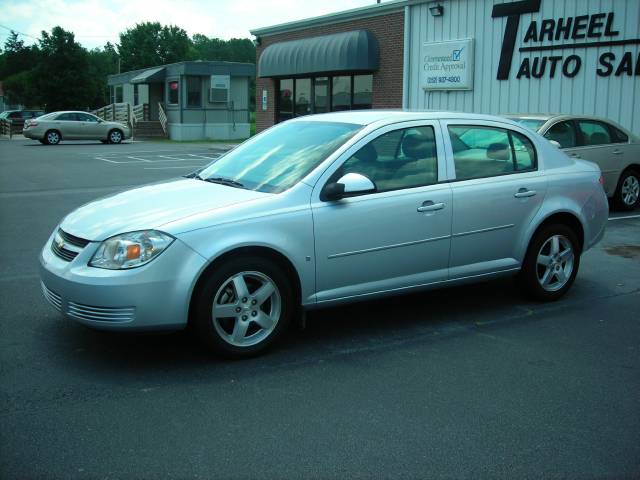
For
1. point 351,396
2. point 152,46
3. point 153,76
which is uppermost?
point 152,46

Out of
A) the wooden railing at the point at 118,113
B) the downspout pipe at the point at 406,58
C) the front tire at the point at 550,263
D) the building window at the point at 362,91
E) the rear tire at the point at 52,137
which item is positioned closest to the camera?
the front tire at the point at 550,263

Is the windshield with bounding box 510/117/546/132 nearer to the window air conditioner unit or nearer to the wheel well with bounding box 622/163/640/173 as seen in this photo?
the wheel well with bounding box 622/163/640/173

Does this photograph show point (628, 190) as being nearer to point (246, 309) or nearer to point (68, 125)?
point (246, 309)

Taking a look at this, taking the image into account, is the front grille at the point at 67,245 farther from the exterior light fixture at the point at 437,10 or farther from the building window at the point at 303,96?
the building window at the point at 303,96

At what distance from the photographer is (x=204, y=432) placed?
12.5ft

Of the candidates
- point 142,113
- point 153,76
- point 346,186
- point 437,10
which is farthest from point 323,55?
point 142,113

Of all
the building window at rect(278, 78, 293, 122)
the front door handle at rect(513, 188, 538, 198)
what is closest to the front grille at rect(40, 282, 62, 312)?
the front door handle at rect(513, 188, 538, 198)

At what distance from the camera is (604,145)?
12133 mm

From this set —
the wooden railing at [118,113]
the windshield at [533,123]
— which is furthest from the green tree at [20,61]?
the windshield at [533,123]

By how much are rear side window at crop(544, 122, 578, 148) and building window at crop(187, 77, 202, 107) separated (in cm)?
3211

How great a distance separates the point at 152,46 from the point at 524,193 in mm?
101737

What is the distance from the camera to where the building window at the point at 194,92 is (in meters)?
41.1

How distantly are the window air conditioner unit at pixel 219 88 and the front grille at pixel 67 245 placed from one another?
37.0 metres

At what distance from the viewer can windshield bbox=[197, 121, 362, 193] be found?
534 centimetres
